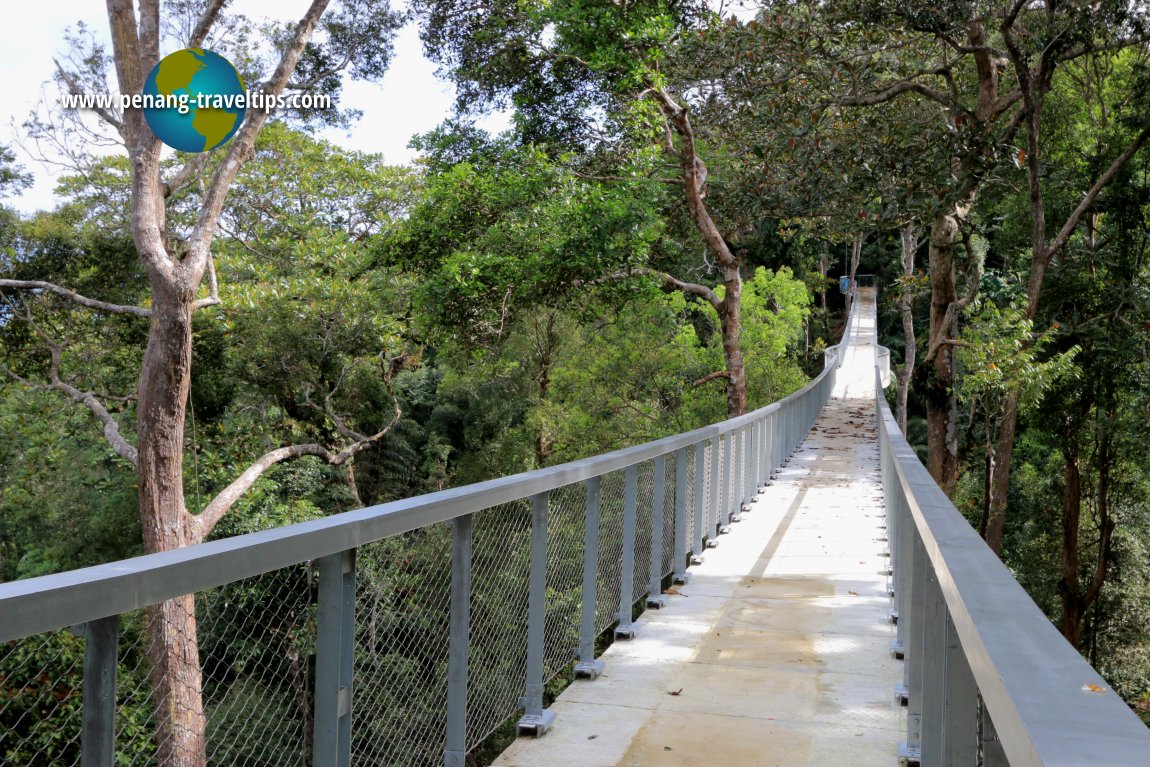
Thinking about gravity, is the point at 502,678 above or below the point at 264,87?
below

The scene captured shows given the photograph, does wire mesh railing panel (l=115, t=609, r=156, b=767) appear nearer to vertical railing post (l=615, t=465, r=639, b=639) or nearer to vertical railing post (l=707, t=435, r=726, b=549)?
vertical railing post (l=615, t=465, r=639, b=639)

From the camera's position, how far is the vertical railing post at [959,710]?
6.96 ft

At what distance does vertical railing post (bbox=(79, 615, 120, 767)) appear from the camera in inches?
74.7

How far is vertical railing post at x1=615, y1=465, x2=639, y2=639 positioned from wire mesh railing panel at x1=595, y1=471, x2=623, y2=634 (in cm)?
3

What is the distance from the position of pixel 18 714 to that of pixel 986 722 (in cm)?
199

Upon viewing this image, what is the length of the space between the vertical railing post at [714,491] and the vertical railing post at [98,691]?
7.11m

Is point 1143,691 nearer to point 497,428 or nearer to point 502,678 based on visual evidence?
point 497,428

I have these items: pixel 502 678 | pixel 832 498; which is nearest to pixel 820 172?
pixel 832 498

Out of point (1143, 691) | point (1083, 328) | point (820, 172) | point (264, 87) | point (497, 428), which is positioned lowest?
point (1143, 691)

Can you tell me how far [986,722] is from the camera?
1.94 meters

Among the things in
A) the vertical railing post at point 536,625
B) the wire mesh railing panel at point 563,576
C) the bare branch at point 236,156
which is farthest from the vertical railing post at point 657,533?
the bare branch at point 236,156

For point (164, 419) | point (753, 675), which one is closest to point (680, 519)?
point (753, 675)

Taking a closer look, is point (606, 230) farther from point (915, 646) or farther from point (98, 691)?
point (98, 691)

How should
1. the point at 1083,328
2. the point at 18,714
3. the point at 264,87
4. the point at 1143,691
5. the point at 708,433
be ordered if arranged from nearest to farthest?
1. the point at 18,714
2. the point at 708,433
3. the point at 264,87
4. the point at 1083,328
5. the point at 1143,691
